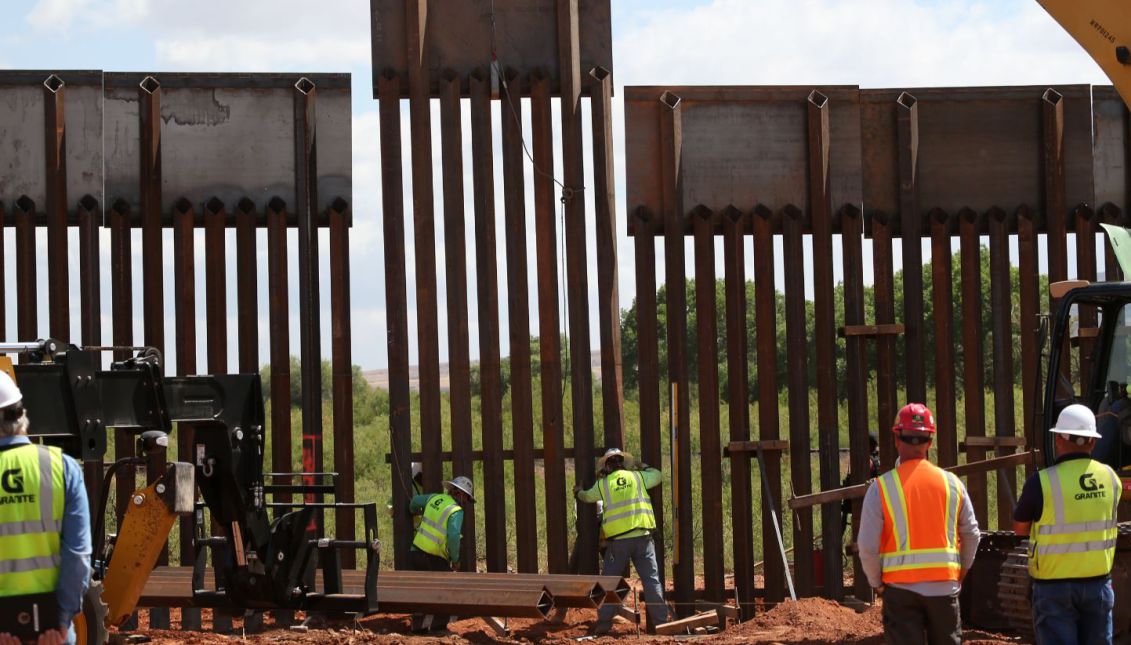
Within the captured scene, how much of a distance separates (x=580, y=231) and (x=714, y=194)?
1606 mm

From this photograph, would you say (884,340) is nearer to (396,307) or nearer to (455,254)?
(455,254)

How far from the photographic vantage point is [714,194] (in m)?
14.9

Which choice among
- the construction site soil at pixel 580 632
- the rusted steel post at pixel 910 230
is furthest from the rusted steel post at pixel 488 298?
the rusted steel post at pixel 910 230

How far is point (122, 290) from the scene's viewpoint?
46.0ft

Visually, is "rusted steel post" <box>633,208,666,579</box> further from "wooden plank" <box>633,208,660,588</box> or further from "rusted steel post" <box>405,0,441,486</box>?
"rusted steel post" <box>405,0,441,486</box>

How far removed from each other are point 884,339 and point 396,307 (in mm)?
5157

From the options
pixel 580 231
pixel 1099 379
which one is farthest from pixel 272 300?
pixel 1099 379

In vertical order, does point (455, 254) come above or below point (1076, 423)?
above

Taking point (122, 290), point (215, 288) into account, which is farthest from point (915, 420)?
point (122, 290)

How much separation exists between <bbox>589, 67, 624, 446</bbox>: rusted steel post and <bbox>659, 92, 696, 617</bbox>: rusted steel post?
56 centimetres

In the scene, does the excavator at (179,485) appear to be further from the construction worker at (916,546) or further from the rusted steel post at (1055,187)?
the rusted steel post at (1055,187)

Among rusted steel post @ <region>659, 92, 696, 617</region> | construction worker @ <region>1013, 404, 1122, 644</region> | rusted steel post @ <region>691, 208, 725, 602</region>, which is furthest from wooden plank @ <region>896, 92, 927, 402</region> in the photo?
construction worker @ <region>1013, 404, 1122, 644</region>

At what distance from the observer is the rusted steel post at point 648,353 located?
1430cm

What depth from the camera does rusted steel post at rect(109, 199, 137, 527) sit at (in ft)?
45.6
